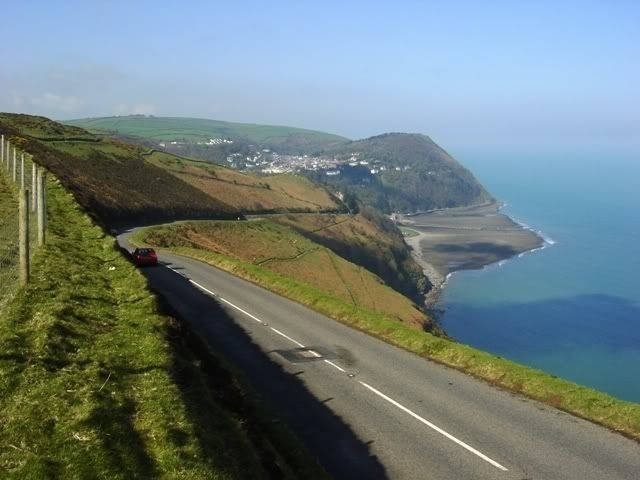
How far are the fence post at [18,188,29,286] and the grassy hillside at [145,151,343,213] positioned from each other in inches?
4191

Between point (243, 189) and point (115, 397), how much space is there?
13207 cm

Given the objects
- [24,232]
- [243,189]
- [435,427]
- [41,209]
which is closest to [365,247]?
[243,189]

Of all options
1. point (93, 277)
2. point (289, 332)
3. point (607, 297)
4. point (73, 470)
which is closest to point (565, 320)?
point (607, 297)

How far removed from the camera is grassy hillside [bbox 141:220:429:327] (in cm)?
7106

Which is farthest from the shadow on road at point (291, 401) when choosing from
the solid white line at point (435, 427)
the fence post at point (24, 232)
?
the fence post at point (24, 232)

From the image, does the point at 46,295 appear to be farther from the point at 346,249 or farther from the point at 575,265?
the point at 575,265

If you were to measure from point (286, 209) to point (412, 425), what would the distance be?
126746mm

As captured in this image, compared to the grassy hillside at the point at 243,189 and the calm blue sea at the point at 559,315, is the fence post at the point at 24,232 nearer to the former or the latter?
the calm blue sea at the point at 559,315

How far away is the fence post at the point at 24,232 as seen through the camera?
47.2 feet

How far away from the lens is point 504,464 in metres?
13.0

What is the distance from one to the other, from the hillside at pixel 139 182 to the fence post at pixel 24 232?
161ft

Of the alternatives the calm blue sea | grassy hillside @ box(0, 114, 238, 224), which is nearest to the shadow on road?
grassy hillside @ box(0, 114, 238, 224)

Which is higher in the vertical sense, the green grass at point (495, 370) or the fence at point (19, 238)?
the fence at point (19, 238)

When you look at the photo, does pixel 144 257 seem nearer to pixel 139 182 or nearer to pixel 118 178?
pixel 118 178
